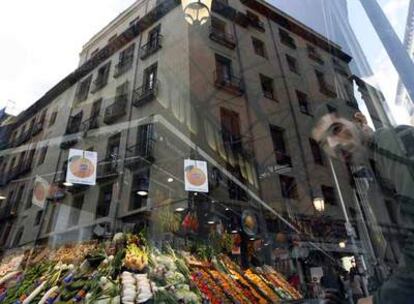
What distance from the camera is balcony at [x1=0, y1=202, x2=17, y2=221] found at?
31.0 feet

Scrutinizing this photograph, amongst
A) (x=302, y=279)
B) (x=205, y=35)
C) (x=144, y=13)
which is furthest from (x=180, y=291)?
(x=144, y=13)

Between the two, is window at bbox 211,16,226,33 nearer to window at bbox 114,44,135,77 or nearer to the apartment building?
the apartment building

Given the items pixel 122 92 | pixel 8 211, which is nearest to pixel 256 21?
pixel 122 92

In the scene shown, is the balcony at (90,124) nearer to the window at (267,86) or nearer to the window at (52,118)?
the window at (52,118)

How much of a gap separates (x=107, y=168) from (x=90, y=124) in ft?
6.55

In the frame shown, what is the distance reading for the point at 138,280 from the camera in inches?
132

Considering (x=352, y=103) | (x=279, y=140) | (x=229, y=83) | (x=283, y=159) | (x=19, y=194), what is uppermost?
(x=229, y=83)

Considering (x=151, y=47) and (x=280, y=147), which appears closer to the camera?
(x=280, y=147)

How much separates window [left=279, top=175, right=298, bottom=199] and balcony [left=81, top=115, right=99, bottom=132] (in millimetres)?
7323

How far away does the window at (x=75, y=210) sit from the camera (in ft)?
34.1

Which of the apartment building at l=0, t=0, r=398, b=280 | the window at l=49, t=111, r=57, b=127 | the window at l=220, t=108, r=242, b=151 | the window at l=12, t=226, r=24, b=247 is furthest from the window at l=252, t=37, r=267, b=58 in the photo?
the window at l=12, t=226, r=24, b=247

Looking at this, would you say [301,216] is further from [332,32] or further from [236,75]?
[332,32]

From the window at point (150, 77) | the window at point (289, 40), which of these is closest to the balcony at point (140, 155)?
the window at point (150, 77)

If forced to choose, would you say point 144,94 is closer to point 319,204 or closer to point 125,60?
point 125,60
